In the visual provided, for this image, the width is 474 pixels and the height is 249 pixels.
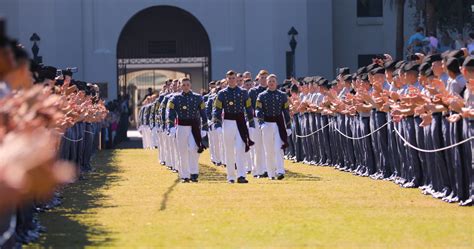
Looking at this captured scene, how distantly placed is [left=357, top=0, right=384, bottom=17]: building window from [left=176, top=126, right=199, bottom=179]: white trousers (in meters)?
33.5

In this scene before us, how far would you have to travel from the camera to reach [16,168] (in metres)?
4.16

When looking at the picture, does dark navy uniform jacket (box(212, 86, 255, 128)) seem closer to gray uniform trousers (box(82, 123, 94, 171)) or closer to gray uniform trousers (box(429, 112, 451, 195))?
gray uniform trousers (box(82, 123, 94, 171))

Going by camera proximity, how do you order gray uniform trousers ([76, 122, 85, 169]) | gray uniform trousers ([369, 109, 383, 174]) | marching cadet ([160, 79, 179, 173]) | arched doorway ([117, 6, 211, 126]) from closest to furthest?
→ 1. gray uniform trousers ([369, 109, 383, 174])
2. gray uniform trousers ([76, 122, 85, 169])
3. marching cadet ([160, 79, 179, 173])
4. arched doorway ([117, 6, 211, 126])

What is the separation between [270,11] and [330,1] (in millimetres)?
2963

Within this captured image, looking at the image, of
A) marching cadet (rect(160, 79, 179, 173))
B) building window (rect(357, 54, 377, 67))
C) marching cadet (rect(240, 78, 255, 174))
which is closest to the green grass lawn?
marching cadet (rect(240, 78, 255, 174))

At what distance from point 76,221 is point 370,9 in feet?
143

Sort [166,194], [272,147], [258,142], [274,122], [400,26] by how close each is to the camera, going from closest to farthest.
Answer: [166,194] < [274,122] < [272,147] < [258,142] < [400,26]

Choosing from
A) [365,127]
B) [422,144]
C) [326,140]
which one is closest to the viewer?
[422,144]

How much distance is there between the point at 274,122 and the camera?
24.3m

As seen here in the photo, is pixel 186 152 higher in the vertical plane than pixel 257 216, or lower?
higher

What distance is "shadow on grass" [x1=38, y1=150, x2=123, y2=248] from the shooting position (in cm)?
1219

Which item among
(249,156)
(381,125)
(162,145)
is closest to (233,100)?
(381,125)

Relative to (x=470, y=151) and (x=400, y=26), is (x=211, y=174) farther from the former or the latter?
(x=400, y=26)

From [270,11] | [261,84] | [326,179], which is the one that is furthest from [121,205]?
[270,11]
